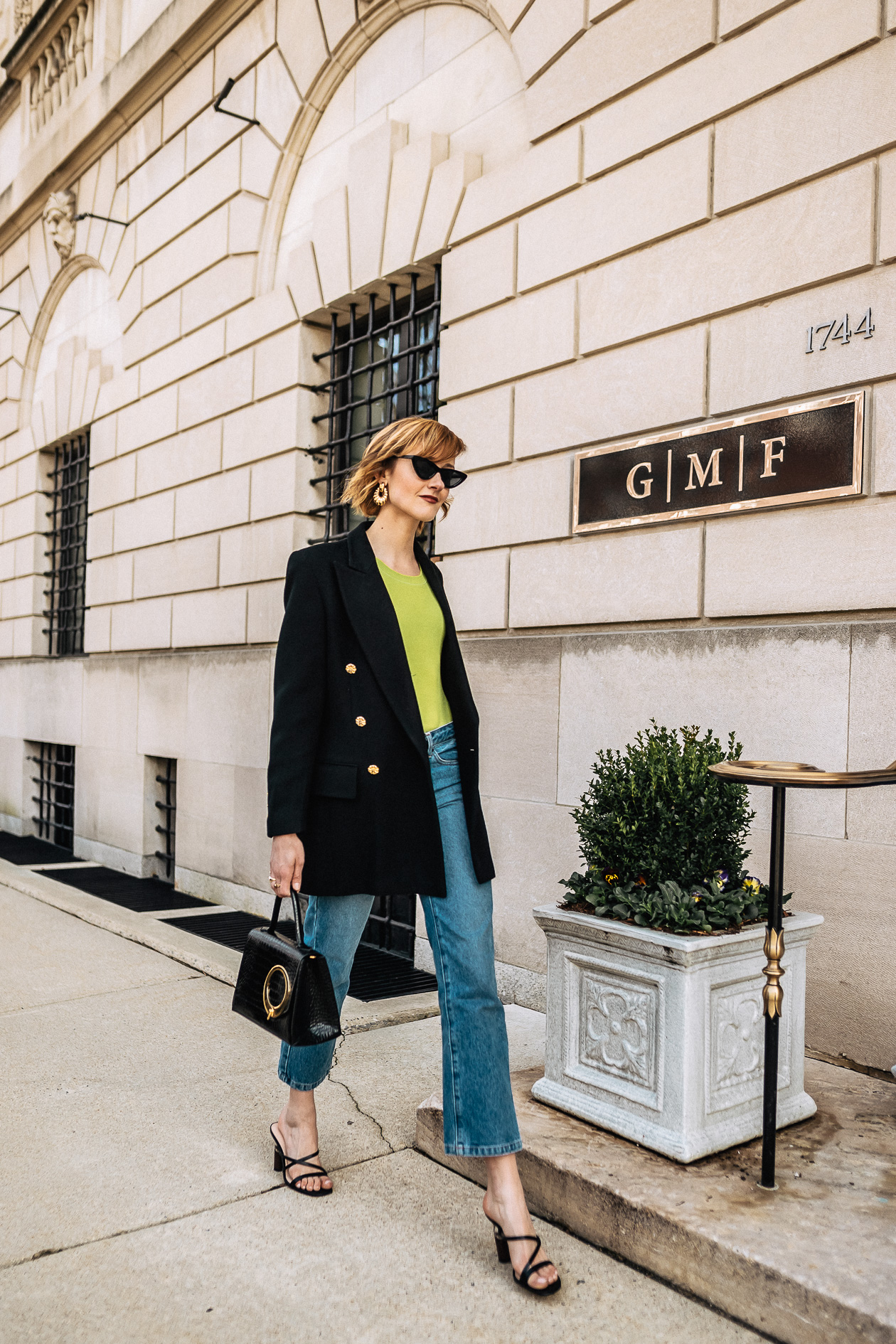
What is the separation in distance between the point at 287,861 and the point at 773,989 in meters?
1.27

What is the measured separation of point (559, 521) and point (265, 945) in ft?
9.48

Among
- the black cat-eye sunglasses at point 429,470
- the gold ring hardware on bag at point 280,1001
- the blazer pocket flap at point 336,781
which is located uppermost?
the black cat-eye sunglasses at point 429,470

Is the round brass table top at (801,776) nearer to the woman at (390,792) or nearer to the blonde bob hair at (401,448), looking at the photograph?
the woman at (390,792)

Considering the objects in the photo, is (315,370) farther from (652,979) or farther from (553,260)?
(652,979)

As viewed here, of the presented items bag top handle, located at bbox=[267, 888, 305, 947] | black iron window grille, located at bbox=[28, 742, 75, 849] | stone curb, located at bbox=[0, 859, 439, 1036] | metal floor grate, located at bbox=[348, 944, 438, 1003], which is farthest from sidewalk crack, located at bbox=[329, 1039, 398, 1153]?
black iron window grille, located at bbox=[28, 742, 75, 849]

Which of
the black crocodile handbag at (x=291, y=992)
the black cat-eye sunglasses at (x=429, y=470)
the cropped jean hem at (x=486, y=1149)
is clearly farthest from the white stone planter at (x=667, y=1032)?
the black cat-eye sunglasses at (x=429, y=470)

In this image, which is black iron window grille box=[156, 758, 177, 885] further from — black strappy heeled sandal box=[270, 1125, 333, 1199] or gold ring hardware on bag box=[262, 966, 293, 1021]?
gold ring hardware on bag box=[262, 966, 293, 1021]

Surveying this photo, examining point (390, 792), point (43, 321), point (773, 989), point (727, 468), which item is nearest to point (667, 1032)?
point (773, 989)

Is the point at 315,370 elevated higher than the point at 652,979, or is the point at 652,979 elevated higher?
the point at 315,370

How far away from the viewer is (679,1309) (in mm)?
2371

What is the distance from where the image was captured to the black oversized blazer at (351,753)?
106 inches

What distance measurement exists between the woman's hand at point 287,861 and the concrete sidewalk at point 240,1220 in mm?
908

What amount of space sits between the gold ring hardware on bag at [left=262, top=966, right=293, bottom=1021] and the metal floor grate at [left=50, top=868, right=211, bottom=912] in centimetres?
479

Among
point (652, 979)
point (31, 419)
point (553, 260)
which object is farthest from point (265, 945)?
point (31, 419)
